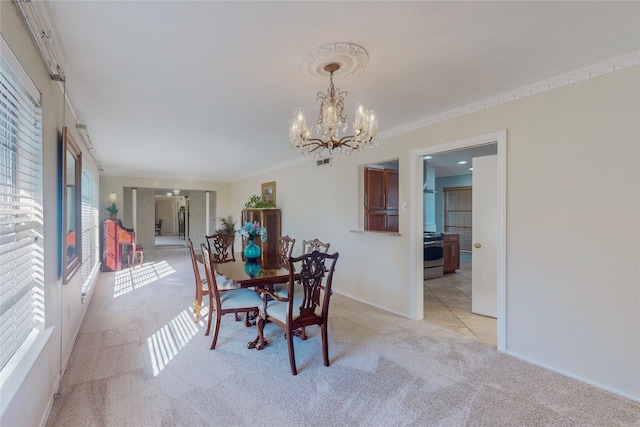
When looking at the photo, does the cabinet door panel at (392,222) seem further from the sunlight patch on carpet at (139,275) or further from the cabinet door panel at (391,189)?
the sunlight patch on carpet at (139,275)

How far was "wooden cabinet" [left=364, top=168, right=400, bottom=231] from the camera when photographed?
4.38m

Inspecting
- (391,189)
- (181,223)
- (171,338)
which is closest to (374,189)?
(391,189)

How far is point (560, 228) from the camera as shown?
2385 millimetres

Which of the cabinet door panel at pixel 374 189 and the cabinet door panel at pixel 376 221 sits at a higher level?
the cabinet door panel at pixel 374 189

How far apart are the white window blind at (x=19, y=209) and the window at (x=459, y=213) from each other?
26.9 feet

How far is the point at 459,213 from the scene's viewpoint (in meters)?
8.11

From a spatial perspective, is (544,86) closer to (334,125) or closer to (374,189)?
(334,125)

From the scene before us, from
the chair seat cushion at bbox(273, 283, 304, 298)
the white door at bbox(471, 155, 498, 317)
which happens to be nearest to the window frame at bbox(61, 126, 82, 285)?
the chair seat cushion at bbox(273, 283, 304, 298)

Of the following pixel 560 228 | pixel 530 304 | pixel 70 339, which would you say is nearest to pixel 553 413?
pixel 530 304

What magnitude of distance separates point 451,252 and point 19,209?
20.7 feet

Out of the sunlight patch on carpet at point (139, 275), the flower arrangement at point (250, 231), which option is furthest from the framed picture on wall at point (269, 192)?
the flower arrangement at point (250, 231)

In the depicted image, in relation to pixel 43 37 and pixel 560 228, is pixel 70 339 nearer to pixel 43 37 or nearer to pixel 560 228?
pixel 43 37

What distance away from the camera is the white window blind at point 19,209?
4.61 ft

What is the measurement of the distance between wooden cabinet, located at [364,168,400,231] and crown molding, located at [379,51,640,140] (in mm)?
1135
